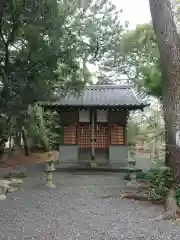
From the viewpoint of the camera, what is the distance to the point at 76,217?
15.0 feet

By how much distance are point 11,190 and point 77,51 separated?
4.31 meters

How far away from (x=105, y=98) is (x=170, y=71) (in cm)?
593

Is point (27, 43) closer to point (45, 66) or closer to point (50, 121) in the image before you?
point (45, 66)

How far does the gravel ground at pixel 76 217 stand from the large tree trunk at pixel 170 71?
1.17 meters

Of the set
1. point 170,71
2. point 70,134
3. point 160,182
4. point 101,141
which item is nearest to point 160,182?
point 160,182

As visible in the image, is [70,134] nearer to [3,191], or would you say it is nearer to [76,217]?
[3,191]

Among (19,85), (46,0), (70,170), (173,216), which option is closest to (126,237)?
(173,216)

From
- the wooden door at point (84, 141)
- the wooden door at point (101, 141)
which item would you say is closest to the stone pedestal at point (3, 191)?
the wooden door at point (84, 141)

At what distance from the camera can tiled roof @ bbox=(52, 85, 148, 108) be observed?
10.2 metres

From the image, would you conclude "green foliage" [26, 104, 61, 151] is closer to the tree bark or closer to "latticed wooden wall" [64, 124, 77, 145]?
"latticed wooden wall" [64, 124, 77, 145]

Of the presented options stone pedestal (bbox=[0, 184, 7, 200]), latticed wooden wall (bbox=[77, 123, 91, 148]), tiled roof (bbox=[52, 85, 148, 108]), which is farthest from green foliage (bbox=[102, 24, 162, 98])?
stone pedestal (bbox=[0, 184, 7, 200])

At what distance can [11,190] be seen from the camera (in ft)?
21.9

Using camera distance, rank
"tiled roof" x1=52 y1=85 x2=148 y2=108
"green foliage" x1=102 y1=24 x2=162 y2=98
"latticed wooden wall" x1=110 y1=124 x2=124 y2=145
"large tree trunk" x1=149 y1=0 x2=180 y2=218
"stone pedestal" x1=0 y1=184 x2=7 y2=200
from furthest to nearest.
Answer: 1. "latticed wooden wall" x1=110 y1=124 x2=124 y2=145
2. "tiled roof" x1=52 y1=85 x2=148 y2=108
3. "green foliage" x1=102 y1=24 x2=162 y2=98
4. "stone pedestal" x1=0 y1=184 x2=7 y2=200
5. "large tree trunk" x1=149 y1=0 x2=180 y2=218

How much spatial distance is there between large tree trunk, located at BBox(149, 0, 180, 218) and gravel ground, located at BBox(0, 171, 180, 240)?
3.84 ft
